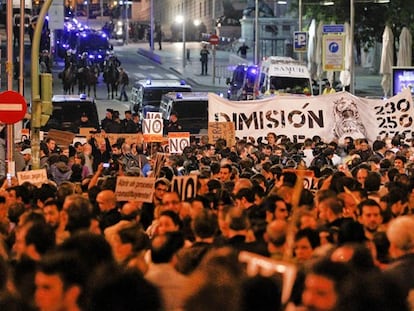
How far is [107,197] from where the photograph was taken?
1170 cm

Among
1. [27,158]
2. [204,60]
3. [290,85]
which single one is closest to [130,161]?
[27,158]

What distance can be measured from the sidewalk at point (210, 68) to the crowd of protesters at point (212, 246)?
4098 cm

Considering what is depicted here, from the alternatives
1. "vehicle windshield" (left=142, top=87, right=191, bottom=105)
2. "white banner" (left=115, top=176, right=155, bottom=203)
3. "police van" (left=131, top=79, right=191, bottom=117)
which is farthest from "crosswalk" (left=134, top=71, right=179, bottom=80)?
"white banner" (left=115, top=176, right=155, bottom=203)

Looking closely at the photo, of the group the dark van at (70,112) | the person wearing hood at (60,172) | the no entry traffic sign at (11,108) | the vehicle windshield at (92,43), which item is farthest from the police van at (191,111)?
the vehicle windshield at (92,43)

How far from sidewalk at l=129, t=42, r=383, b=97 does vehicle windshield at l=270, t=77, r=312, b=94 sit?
1477 centimetres

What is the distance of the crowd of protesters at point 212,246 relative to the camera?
21.6ft

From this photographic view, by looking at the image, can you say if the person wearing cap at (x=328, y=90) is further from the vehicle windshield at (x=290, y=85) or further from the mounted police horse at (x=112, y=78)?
the mounted police horse at (x=112, y=78)

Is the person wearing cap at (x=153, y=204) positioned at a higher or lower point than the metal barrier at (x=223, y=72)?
higher

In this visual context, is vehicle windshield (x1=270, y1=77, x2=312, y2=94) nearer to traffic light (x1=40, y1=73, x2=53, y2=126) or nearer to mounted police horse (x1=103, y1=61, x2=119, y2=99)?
mounted police horse (x1=103, y1=61, x2=119, y2=99)

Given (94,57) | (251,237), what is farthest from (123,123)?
(94,57)

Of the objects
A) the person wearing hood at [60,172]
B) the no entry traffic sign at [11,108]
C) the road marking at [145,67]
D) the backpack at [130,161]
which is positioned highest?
the no entry traffic sign at [11,108]

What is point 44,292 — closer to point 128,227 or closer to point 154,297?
point 154,297

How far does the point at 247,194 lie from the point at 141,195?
4.45 feet

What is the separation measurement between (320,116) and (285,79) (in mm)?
13166
